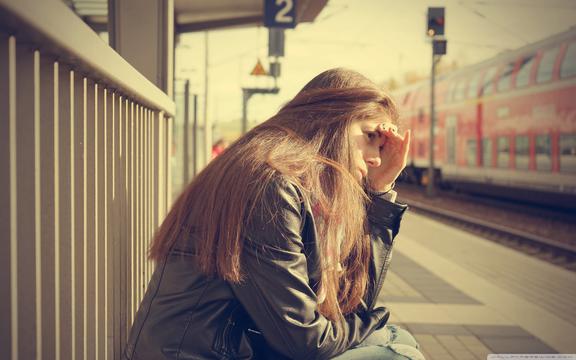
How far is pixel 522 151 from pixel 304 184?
1505 centimetres

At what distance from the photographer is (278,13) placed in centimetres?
729

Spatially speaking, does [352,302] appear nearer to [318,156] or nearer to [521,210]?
[318,156]

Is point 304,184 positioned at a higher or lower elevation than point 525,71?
lower

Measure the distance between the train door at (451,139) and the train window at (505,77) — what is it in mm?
3587

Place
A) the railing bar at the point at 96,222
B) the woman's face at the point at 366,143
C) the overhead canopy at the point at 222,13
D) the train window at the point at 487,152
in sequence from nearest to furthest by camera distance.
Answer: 1. the railing bar at the point at 96,222
2. the woman's face at the point at 366,143
3. the overhead canopy at the point at 222,13
4. the train window at the point at 487,152

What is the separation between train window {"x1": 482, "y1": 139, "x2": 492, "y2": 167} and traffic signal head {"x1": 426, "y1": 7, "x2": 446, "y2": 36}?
269 inches

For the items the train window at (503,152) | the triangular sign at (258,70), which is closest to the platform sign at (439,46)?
the triangular sign at (258,70)

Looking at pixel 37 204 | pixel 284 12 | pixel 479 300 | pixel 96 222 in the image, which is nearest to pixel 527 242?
pixel 479 300

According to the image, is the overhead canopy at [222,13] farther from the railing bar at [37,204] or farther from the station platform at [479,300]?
the railing bar at [37,204]

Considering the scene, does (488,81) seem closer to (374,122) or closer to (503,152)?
(503,152)

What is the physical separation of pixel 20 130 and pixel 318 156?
100 centimetres

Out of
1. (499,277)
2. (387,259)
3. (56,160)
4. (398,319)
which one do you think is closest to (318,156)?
(387,259)

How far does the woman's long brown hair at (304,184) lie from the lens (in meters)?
1.76

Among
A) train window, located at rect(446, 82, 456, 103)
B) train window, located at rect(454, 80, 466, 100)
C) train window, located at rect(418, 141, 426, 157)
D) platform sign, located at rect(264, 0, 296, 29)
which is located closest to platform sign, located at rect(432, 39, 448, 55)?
platform sign, located at rect(264, 0, 296, 29)
